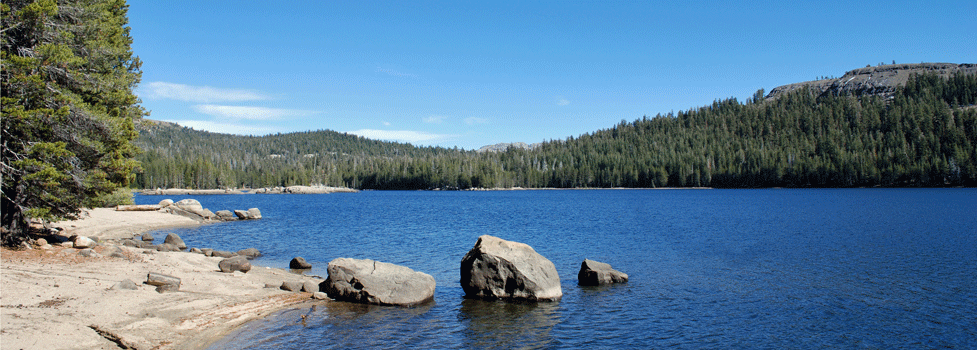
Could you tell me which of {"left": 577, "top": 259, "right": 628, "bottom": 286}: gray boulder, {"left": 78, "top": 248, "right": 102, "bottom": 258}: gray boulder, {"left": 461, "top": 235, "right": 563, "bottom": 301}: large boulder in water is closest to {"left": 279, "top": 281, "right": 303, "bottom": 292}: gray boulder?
{"left": 461, "top": 235, "right": 563, "bottom": 301}: large boulder in water

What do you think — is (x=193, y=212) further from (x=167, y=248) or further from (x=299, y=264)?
(x=299, y=264)

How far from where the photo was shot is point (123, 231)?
4241cm

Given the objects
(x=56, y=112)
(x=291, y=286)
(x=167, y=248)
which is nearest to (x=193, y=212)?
(x=167, y=248)

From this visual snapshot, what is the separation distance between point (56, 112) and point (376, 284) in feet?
48.9

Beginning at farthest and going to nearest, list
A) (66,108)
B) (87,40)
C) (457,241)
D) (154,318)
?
(457,241)
(87,40)
(66,108)
(154,318)

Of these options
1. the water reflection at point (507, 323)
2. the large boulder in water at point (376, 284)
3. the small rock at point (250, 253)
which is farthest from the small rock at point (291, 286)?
the small rock at point (250, 253)

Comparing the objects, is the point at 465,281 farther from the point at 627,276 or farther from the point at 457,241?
the point at 457,241

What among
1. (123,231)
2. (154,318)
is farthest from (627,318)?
(123,231)

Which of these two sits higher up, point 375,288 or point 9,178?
point 9,178

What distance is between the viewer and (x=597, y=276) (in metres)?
24.2

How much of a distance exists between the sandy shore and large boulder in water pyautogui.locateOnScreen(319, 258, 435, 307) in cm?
139

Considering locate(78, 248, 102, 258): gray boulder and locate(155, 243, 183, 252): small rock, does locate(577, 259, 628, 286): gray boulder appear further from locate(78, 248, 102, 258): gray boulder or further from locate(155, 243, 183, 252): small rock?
locate(155, 243, 183, 252): small rock

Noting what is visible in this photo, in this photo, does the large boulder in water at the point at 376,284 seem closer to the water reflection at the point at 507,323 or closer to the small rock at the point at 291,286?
the small rock at the point at 291,286

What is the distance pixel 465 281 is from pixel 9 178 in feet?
62.7
